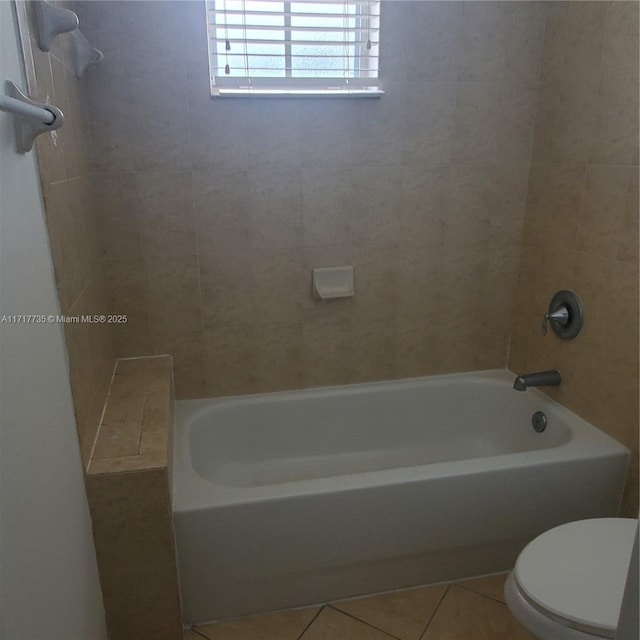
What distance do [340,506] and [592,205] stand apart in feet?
4.35

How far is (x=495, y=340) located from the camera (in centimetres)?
240

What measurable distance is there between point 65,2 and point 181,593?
1799 millimetres

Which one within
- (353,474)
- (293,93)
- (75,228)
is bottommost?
(353,474)

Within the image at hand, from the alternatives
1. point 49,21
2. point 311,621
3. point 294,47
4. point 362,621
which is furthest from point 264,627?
point 294,47

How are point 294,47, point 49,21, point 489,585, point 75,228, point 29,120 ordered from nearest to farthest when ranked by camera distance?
point 29,120, point 49,21, point 75,228, point 489,585, point 294,47

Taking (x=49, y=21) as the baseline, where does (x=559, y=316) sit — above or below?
below

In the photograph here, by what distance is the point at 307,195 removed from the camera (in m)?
2.03

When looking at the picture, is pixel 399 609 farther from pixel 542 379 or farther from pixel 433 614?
pixel 542 379

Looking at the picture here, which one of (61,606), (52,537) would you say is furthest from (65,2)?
(61,606)

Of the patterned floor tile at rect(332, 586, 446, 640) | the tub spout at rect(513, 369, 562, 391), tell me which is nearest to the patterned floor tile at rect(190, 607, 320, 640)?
the patterned floor tile at rect(332, 586, 446, 640)

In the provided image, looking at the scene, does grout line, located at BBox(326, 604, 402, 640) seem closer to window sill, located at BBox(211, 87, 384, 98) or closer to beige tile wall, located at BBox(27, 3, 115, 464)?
beige tile wall, located at BBox(27, 3, 115, 464)

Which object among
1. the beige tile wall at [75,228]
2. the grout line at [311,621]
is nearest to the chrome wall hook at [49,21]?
the beige tile wall at [75,228]

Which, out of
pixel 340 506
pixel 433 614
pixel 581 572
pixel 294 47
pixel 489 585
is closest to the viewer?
pixel 581 572

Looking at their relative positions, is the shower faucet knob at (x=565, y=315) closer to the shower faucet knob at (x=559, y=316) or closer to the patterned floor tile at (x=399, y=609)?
the shower faucet knob at (x=559, y=316)
